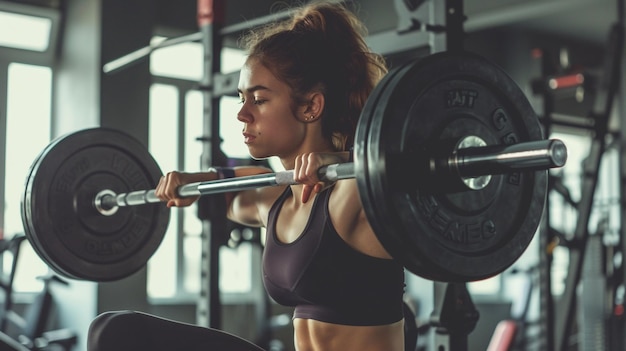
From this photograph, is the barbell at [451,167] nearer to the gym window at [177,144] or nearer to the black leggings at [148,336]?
the black leggings at [148,336]

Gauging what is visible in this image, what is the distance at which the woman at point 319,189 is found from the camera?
1641 millimetres

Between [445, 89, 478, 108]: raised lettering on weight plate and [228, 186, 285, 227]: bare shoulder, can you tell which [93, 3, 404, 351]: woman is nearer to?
[228, 186, 285, 227]: bare shoulder

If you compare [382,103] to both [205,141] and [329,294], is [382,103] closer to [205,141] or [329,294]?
[329,294]

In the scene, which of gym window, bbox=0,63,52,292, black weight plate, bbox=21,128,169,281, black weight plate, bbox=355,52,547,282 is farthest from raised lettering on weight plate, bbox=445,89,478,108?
gym window, bbox=0,63,52,292

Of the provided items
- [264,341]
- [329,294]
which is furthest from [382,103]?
[264,341]

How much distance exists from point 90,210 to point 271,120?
0.85 metres

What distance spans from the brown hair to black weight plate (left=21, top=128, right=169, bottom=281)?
2.49ft

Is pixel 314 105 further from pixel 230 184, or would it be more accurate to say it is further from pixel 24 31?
pixel 24 31

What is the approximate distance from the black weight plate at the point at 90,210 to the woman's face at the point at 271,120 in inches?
29.9

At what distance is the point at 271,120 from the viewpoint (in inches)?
70.1

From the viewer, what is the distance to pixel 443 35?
2279mm

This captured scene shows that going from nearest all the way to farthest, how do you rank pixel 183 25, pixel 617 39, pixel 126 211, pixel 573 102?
pixel 126 211
pixel 617 39
pixel 183 25
pixel 573 102

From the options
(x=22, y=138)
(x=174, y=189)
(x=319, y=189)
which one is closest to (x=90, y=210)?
(x=174, y=189)

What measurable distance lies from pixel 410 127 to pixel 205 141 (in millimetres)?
1706
